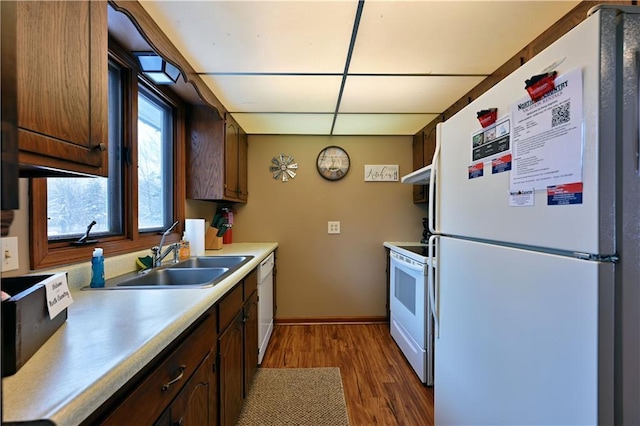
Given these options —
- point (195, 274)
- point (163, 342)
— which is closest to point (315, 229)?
point (195, 274)

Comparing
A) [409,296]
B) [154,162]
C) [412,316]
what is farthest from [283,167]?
[412,316]

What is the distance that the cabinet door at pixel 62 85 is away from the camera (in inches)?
27.4

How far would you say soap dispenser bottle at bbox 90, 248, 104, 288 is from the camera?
1.24 m

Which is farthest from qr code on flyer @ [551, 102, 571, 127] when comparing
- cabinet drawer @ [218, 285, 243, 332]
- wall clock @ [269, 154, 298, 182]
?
wall clock @ [269, 154, 298, 182]

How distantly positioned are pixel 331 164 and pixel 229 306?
2112mm

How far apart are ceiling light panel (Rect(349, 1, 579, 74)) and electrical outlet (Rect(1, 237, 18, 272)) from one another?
1612 mm

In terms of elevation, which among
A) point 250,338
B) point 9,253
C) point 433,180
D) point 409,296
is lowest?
point 250,338

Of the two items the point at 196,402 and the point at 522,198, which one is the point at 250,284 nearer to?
the point at 196,402

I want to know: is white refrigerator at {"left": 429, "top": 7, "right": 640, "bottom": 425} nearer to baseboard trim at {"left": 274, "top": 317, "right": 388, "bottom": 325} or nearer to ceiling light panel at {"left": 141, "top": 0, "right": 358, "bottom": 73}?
ceiling light panel at {"left": 141, "top": 0, "right": 358, "bottom": 73}

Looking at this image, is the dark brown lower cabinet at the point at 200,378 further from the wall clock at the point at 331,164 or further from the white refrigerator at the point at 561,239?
the wall clock at the point at 331,164

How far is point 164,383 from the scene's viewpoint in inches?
32.2

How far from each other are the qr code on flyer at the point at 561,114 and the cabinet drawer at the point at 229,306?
53.2 inches

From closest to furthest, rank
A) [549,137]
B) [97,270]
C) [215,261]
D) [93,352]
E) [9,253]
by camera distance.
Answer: [93,352] → [549,137] → [9,253] → [97,270] → [215,261]

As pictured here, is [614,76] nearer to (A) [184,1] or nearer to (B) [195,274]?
(A) [184,1]
